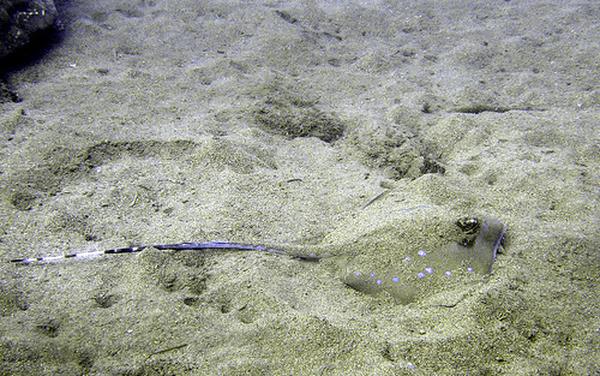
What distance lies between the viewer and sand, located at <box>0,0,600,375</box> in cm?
227

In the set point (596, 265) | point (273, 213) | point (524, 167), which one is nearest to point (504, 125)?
point (524, 167)

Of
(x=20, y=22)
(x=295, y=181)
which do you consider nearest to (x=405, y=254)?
(x=295, y=181)

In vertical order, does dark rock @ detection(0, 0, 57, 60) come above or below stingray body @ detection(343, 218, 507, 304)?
above

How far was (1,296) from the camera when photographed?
2443 mm

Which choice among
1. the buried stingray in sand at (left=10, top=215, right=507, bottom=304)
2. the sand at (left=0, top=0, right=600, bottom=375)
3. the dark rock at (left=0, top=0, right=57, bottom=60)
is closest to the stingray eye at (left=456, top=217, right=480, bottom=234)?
the buried stingray in sand at (left=10, top=215, right=507, bottom=304)

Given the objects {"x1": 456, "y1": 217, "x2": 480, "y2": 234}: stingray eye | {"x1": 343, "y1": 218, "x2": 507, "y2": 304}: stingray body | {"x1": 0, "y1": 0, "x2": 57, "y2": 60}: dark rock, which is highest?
{"x1": 0, "y1": 0, "x2": 57, "y2": 60}: dark rock

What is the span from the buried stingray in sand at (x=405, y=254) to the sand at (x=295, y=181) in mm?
38

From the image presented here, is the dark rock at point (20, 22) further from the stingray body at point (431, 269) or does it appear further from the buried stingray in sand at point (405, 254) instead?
the stingray body at point (431, 269)

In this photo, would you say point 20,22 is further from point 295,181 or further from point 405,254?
point 405,254

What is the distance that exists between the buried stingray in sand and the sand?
4cm

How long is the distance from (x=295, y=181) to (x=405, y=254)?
120cm

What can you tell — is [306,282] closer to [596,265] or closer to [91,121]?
[596,265]

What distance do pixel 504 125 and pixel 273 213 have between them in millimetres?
A: 2386

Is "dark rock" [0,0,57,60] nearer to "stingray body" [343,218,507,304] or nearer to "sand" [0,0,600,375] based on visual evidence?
"sand" [0,0,600,375]
